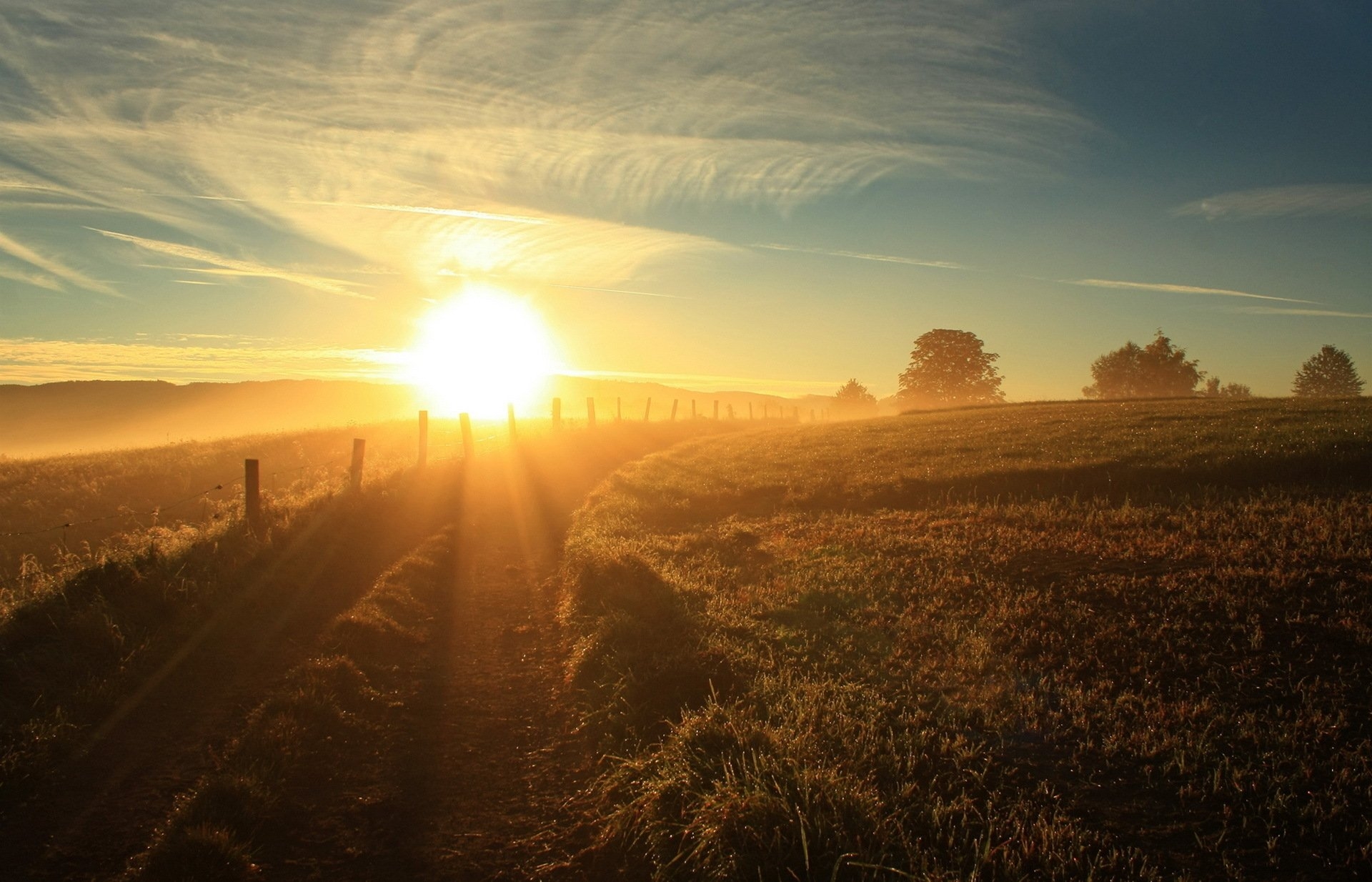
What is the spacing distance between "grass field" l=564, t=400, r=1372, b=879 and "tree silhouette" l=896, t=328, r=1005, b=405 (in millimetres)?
55875

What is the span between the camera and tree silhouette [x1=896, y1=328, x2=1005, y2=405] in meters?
70.2

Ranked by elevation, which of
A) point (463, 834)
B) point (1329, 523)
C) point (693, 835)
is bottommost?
point (463, 834)

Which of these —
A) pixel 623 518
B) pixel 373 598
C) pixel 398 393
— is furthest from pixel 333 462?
pixel 398 393

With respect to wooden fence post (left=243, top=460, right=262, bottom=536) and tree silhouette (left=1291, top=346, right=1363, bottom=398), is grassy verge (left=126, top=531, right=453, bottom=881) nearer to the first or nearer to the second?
wooden fence post (left=243, top=460, right=262, bottom=536)

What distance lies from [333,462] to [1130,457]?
103 ft

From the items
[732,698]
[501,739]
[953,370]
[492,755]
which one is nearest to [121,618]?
[501,739]

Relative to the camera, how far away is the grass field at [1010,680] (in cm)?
472

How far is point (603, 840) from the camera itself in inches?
211

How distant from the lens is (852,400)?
93688mm

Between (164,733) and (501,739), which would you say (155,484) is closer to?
(164,733)

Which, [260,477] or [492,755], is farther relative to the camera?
[260,477]

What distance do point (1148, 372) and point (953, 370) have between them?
27.3 metres

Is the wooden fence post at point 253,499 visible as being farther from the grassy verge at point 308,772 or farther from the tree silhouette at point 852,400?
the tree silhouette at point 852,400

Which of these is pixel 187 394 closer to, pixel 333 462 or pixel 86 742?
pixel 333 462
